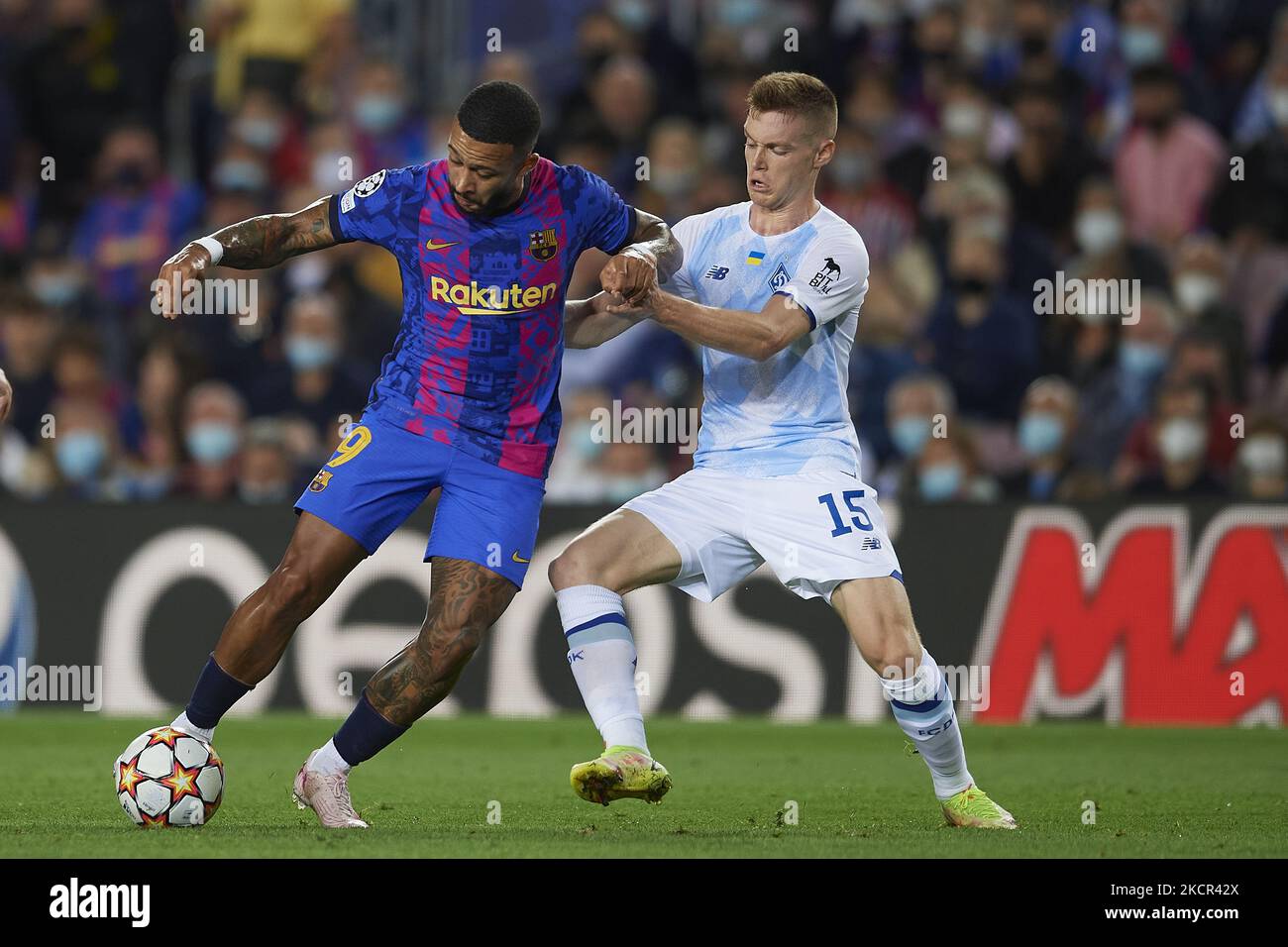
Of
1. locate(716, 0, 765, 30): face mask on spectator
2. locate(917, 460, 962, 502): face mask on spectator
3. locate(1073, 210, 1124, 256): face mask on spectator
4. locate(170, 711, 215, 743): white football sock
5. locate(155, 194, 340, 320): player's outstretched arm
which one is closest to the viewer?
locate(155, 194, 340, 320): player's outstretched arm

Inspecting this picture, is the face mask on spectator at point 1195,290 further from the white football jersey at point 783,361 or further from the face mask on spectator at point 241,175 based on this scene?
the face mask on spectator at point 241,175

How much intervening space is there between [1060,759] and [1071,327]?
389cm

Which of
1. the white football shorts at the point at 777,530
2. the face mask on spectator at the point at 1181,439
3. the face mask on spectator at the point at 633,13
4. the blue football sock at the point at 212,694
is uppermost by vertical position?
the face mask on spectator at the point at 633,13

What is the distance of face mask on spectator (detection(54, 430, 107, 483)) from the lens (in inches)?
504

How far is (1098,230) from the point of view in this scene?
1337cm

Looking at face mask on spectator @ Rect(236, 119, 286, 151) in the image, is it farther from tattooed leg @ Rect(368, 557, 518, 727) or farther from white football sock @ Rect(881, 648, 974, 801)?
white football sock @ Rect(881, 648, 974, 801)

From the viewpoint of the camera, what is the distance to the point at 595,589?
6.86 metres

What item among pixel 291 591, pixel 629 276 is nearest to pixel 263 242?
pixel 291 591

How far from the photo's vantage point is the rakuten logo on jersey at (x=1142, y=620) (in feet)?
35.5

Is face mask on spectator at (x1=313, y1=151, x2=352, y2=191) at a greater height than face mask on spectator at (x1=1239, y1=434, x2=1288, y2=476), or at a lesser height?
greater

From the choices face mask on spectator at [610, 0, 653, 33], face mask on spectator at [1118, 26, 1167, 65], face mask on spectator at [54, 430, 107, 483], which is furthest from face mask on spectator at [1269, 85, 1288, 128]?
face mask on spectator at [54, 430, 107, 483]

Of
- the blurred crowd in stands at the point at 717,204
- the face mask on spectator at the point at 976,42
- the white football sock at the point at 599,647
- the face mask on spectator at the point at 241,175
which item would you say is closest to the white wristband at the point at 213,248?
the white football sock at the point at 599,647

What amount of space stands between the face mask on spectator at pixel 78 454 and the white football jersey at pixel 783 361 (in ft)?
21.5

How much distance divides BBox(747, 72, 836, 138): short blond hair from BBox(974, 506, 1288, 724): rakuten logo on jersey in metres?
4.49
